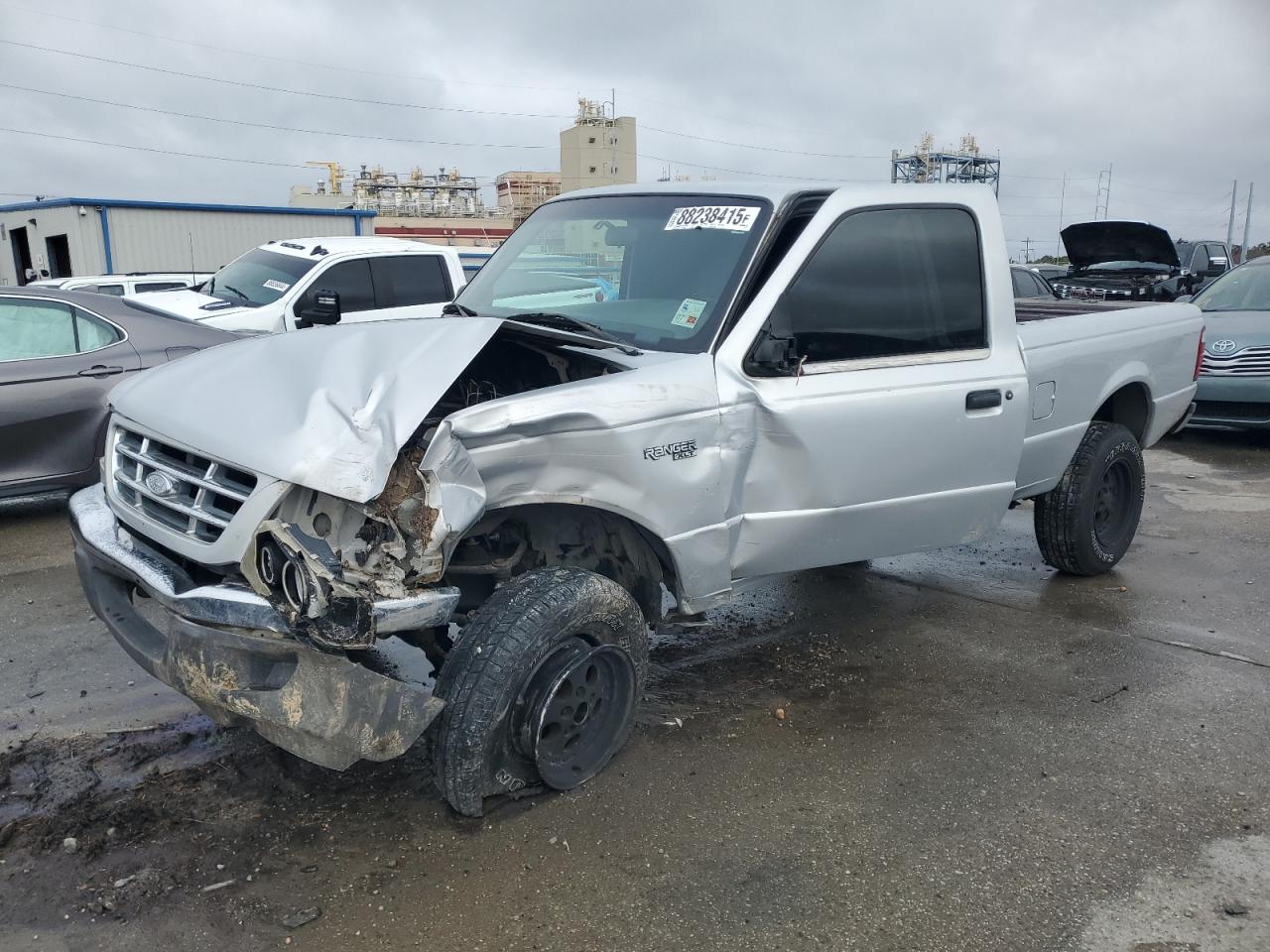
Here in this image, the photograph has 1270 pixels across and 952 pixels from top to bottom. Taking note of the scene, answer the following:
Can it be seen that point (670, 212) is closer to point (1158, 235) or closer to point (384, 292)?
point (384, 292)

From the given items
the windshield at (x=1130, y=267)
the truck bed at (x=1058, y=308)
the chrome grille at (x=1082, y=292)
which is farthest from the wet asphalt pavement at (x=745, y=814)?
the chrome grille at (x=1082, y=292)

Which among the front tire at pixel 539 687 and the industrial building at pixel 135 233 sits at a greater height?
the industrial building at pixel 135 233

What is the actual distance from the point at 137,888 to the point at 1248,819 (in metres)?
3.36

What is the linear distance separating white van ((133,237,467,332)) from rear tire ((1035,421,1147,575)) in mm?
6331

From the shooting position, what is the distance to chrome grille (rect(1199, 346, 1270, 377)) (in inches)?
373

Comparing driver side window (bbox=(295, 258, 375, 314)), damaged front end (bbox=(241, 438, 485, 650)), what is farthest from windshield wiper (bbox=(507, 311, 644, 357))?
driver side window (bbox=(295, 258, 375, 314))

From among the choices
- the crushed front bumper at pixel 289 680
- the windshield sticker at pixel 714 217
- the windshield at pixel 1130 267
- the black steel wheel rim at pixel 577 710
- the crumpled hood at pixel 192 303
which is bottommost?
the black steel wheel rim at pixel 577 710

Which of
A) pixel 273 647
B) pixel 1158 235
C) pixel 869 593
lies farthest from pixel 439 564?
pixel 1158 235

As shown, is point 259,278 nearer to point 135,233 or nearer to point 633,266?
point 633,266

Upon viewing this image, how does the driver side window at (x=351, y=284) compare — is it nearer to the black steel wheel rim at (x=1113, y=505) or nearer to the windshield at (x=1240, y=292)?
the black steel wheel rim at (x=1113, y=505)

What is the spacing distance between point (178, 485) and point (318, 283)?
301 inches

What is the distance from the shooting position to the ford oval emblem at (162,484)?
3084 mm

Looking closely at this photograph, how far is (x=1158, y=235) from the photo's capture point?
1221cm

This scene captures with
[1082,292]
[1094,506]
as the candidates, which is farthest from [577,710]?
[1082,292]
